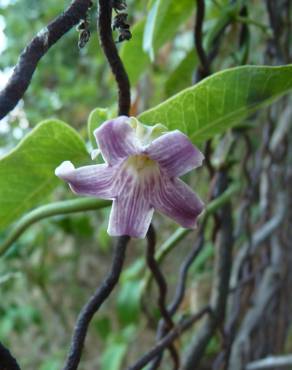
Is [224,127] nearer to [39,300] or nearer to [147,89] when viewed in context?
[147,89]

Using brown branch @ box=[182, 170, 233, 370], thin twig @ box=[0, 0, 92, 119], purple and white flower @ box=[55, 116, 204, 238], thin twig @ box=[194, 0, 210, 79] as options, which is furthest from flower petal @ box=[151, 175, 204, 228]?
brown branch @ box=[182, 170, 233, 370]

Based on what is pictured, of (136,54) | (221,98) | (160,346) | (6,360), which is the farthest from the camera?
(136,54)

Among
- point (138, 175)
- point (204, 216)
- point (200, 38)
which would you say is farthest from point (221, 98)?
point (204, 216)

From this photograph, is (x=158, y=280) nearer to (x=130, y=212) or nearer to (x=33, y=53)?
(x=130, y=212)

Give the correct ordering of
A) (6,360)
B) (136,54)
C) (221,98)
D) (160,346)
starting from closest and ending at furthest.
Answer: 1. (6,360)
2. (221,98)
3. (160,346)
4. (136,54)

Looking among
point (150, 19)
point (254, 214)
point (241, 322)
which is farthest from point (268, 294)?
point (150, 19)

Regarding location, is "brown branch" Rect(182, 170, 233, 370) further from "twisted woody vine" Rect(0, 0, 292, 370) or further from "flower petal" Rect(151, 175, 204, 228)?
"flower petal" Rect(151, 175, 204, 228)
